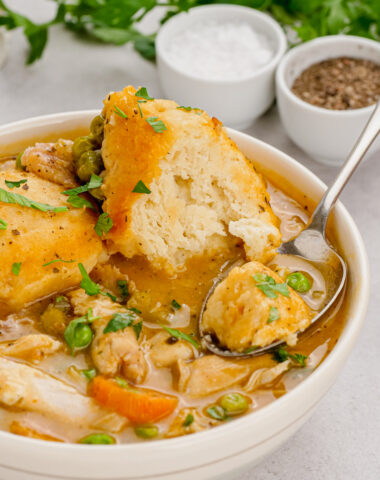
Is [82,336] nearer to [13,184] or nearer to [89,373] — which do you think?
[89,373]

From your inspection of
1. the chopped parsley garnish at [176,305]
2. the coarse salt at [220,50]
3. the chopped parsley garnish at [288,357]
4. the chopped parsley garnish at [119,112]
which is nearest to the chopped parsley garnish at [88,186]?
the chopped parsley garnish at [119,112]

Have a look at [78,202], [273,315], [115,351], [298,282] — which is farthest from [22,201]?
[298,282]

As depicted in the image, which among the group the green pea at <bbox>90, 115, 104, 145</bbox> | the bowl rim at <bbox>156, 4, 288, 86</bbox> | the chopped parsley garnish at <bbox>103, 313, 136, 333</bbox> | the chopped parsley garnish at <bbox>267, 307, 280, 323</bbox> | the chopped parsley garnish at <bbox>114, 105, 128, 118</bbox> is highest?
the chopped parsley garnish at <bbox>114, 105, 128, 118</bbox>

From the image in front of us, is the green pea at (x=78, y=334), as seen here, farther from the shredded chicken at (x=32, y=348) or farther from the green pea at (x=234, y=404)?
the green pea at (x=234, y=404)

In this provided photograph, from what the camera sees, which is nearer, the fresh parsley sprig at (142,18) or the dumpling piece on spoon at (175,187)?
the dumpling piece on spoon at (175,187)

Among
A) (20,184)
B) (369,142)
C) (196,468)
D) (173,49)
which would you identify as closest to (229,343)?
(196,468)

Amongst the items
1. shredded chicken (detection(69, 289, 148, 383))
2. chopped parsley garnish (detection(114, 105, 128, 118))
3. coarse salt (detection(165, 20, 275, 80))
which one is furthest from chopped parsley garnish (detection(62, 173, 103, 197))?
coarse salt (detection(165, 20, 275, 80))

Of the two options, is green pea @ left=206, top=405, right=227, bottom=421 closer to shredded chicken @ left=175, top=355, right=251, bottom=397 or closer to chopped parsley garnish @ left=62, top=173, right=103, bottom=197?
shredded chicken @ left=175, top=355, right=251, bottom=397

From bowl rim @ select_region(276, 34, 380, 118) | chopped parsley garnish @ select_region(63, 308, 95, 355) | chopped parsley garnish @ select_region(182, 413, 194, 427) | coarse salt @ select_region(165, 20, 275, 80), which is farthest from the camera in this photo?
coarse salt @ select_region(165, 20, 275, 80)
